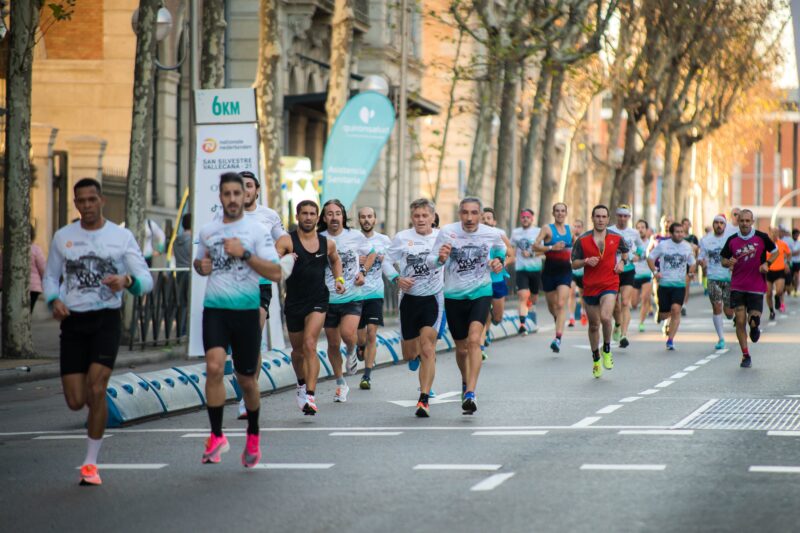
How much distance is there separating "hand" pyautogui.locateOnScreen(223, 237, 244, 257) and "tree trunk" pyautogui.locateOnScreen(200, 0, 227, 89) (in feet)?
44.5

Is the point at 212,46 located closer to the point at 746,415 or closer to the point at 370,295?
the point at 370,295

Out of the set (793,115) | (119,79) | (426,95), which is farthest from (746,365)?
(793,115)

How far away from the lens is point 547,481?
9.60 m

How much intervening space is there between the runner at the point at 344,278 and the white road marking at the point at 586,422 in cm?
311

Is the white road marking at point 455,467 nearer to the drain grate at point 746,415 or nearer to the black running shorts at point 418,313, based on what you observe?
the drain grate at point 746,415

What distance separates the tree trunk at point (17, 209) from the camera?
20.1m

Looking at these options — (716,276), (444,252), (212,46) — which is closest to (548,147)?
(212,46)

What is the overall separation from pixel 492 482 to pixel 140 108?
45.7ft

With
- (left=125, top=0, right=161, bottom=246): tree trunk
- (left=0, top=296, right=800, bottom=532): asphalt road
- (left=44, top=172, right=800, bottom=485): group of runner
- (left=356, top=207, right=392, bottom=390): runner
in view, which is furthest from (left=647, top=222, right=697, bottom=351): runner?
(left=125, top=0, right=161, bottom=246): tree trunk

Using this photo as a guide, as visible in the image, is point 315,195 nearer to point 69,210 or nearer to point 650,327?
point 69,210

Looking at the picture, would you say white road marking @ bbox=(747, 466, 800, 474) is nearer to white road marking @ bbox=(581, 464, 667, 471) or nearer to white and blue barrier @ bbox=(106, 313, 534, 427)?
white road marking @ bbox=(581, 464, 667, 471)

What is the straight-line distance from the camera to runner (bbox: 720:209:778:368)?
19.7m

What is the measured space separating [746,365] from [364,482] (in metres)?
10.6

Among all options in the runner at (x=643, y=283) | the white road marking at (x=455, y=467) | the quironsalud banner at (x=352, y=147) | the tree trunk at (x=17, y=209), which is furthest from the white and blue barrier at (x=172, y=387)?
the runner at (x=643, y=283)
